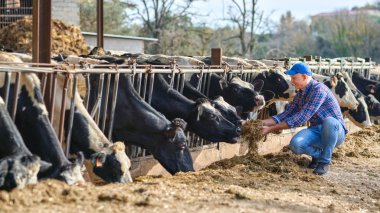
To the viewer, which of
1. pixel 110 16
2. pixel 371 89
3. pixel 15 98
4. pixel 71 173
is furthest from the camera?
pixel 110 16

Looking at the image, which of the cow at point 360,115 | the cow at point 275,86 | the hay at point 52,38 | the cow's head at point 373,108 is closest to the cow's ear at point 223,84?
the cow at point 275,86

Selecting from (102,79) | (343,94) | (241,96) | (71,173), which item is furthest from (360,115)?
(71,173)

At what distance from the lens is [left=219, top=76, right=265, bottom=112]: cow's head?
11.3m

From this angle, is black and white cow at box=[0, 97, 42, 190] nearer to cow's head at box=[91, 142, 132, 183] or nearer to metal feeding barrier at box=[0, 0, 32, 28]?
cow's head at box=[91, 142, 132, 183]

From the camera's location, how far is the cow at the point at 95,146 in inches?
265

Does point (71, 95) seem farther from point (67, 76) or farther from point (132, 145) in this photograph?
point (132, 145)

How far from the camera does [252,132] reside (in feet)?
30.6

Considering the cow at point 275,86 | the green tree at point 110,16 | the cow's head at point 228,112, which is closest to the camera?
the cow's head at point 228,112

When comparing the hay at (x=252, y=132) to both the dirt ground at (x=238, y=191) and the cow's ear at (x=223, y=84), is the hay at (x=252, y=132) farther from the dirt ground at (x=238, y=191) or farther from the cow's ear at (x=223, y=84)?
the cow's ear at (x=223, y=84)

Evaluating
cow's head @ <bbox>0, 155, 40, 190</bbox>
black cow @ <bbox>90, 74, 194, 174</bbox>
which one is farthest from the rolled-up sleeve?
cow's head @ <bbox>0, 155, 40, 190</bbox>

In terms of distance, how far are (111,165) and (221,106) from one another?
3.46m

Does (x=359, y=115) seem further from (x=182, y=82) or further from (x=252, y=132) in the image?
(x=252, y=132)

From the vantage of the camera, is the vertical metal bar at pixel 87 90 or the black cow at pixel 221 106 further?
the black cow at pixel 221 106

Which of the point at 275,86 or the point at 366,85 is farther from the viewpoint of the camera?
→ the point at 366,85
